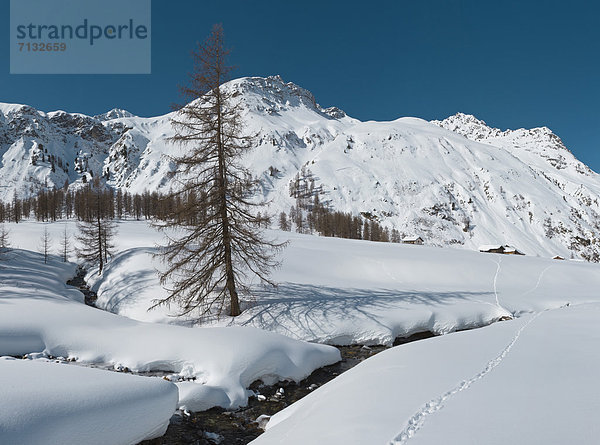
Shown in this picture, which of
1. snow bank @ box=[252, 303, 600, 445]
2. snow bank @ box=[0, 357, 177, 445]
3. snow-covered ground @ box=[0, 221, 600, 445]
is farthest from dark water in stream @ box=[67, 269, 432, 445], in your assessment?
snow bank @ box=[252, 303, 600, 445]

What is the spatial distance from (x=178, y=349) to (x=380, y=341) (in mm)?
9817

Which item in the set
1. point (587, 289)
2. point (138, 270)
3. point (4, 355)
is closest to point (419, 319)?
A: point (4, 355)

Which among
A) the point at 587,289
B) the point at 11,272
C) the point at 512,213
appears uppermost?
the point at 512,213

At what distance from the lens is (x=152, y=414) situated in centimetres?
679

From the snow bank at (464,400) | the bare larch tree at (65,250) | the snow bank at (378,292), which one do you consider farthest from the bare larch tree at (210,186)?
the bare larch tree at (65,250)

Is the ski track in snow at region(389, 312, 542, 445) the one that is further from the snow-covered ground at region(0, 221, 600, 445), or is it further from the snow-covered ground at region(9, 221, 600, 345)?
the snow-covered ground at region(9, 221, 600, 345)

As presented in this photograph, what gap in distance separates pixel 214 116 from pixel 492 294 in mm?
23455

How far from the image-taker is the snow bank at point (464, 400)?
454 cm

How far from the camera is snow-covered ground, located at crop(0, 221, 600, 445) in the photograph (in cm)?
507

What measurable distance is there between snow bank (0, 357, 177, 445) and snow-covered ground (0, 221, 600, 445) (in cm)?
188

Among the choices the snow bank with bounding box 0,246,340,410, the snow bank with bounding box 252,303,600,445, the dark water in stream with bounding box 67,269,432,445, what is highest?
the snow bank with bounding box 252,303,600,445

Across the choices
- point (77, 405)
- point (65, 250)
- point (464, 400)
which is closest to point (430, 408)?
point (464, 400)

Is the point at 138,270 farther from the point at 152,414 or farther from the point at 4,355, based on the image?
the point at 152,414

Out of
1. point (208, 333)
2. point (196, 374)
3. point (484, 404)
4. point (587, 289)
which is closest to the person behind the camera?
point (484, 404)
